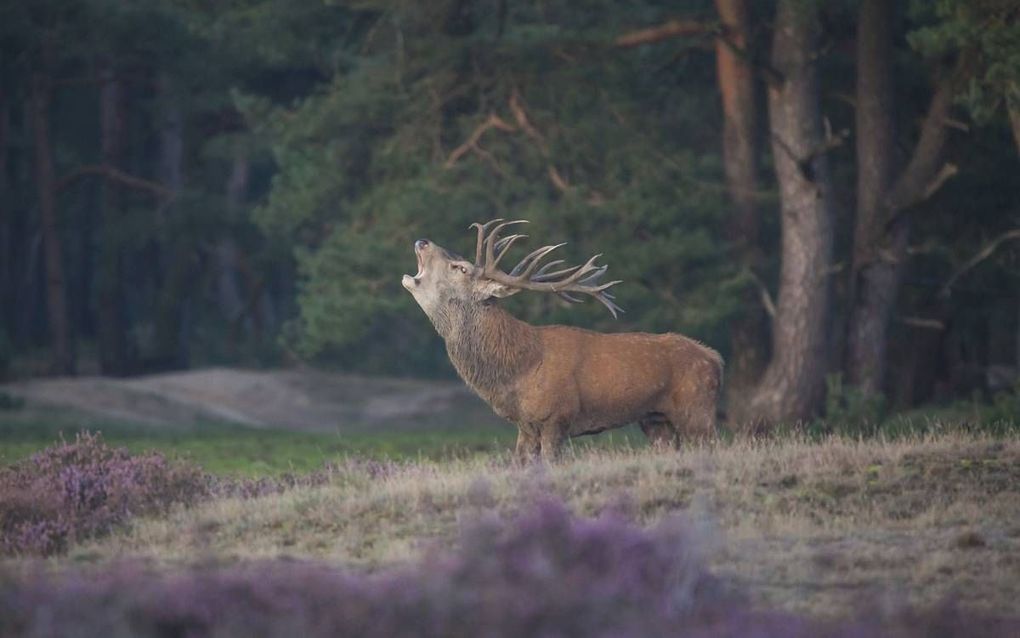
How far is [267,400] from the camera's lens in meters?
31.0

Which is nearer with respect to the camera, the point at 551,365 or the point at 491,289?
the point at 551,365

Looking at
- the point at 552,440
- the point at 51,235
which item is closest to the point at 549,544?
the point at 552,440

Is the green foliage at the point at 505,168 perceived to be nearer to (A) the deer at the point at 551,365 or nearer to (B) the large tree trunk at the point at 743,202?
(B) the large tree trunk at the point at 743,202

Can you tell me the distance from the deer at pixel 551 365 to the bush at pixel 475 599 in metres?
4.99

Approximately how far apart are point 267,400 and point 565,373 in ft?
59.3

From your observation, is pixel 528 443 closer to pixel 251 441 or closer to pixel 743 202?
pixel 251 441

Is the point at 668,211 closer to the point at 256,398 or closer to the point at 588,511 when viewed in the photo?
the point at 256,398

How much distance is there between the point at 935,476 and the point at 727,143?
1326 cm

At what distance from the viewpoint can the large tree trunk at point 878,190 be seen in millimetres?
22734

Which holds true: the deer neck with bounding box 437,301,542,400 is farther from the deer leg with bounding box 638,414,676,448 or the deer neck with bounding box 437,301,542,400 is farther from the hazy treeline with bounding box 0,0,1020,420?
the hazy treeline with bounding box 0,0,1020,420

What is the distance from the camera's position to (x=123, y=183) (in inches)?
1571

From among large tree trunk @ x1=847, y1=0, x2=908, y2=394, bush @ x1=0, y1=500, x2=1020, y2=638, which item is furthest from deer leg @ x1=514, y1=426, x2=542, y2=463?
large tree trunk @ x1=847, y1=0, x2=908, y2=394

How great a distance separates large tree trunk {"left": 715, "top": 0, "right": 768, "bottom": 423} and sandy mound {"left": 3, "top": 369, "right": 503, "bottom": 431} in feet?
21.6

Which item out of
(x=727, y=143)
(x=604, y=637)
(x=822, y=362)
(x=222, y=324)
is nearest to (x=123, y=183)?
(x=222, y=324)
